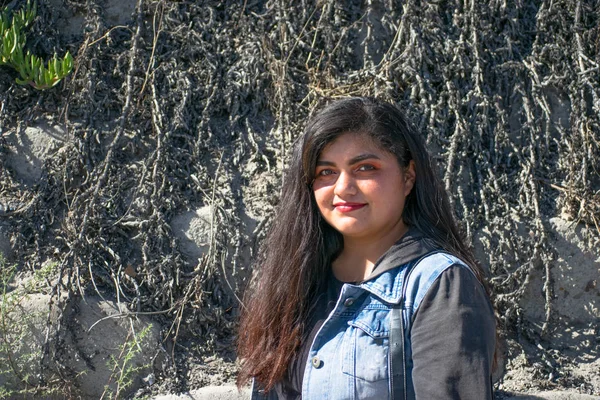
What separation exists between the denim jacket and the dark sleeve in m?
0.05

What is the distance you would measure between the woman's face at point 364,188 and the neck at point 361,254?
0.01 metres

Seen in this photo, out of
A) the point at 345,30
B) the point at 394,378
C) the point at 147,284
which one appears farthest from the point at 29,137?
the point at 394,378

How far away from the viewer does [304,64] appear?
433 cm

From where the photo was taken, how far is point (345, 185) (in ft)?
7.72

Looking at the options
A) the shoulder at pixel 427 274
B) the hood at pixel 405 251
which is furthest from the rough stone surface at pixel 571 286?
the shoulder at pixel 427 274

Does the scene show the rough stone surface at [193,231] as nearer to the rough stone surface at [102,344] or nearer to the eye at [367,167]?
the rough stone surface at [102,344]

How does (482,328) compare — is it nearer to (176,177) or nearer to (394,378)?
(394,378)

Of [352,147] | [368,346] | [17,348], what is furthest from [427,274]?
[17,348]

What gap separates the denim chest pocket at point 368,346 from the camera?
2088mm

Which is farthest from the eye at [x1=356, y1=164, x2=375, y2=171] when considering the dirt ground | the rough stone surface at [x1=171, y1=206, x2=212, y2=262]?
the rough stone surface at [x1=171, y1=206, x2=212, y2=262]

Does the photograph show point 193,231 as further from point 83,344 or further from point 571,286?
point 571,286

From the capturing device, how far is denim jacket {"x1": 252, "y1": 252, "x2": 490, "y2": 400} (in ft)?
6.81

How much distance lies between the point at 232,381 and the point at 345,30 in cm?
203

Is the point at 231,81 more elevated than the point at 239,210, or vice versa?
the point at 231,81
